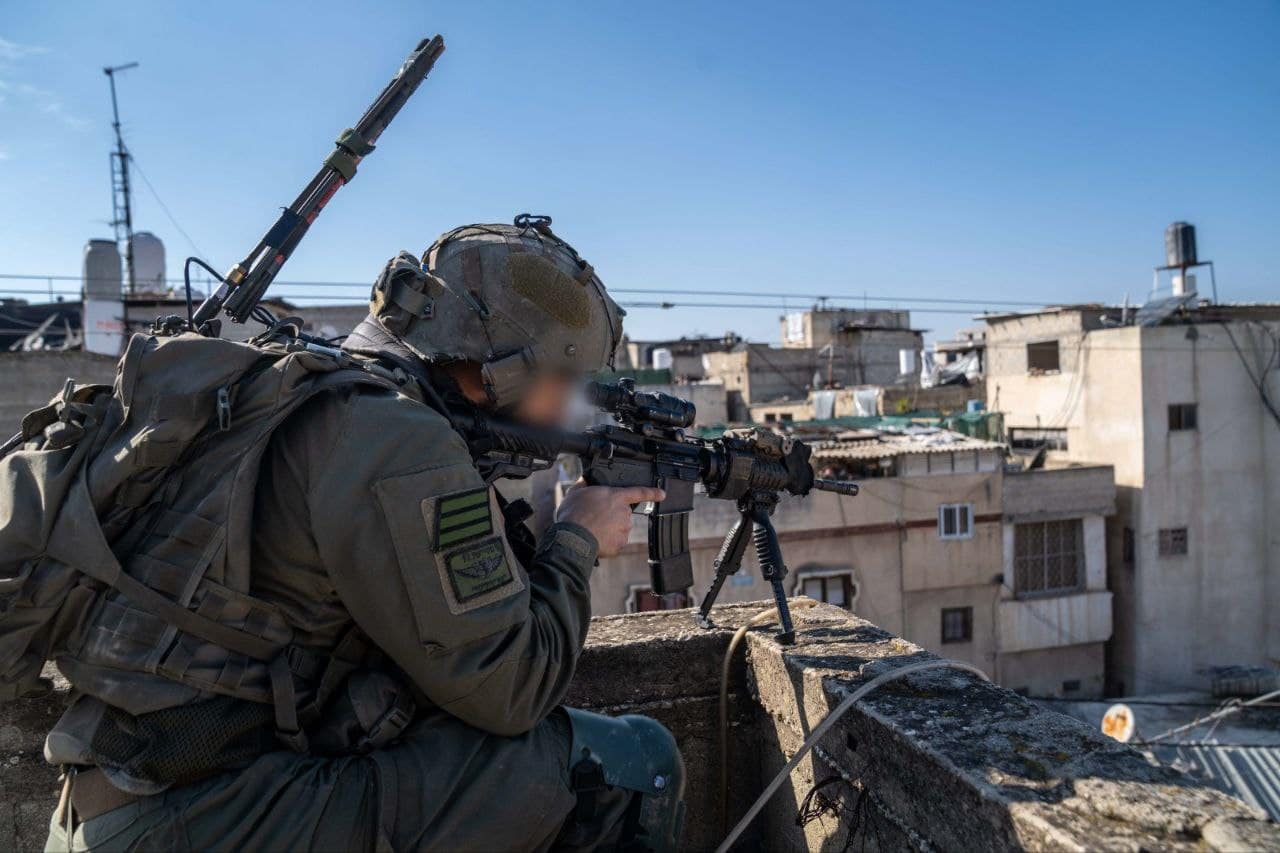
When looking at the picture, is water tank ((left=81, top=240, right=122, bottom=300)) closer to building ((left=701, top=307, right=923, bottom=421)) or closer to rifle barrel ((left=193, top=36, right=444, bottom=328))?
building ((left=701, top=307, right=923, bottom=421))

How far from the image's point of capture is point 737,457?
3707 millimetres

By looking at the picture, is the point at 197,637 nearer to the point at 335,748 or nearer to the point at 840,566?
the point at 335,748

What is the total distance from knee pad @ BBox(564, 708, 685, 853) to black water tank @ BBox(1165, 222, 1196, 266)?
2531cm

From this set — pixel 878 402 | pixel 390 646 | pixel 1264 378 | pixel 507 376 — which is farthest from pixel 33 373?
pixel 1264 378

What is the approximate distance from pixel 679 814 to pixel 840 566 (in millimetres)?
14770

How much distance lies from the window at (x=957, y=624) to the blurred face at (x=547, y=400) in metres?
16.4

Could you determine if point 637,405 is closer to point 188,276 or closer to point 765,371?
point 188,276

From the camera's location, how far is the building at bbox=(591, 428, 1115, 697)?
52.6 feet

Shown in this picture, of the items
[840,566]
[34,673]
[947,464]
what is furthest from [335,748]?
[947,464]

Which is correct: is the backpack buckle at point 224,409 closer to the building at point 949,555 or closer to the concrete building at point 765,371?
the building at point 949,555

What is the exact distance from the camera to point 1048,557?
1869 cm

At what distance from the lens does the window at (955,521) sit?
17.1 meters

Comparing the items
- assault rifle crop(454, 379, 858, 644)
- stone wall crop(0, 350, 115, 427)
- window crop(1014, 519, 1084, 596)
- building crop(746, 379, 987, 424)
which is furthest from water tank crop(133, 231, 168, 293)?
assault rifle crop(454, 379, 858, 644)

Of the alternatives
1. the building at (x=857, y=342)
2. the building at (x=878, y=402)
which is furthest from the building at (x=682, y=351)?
the building at (x=878, y=402)
